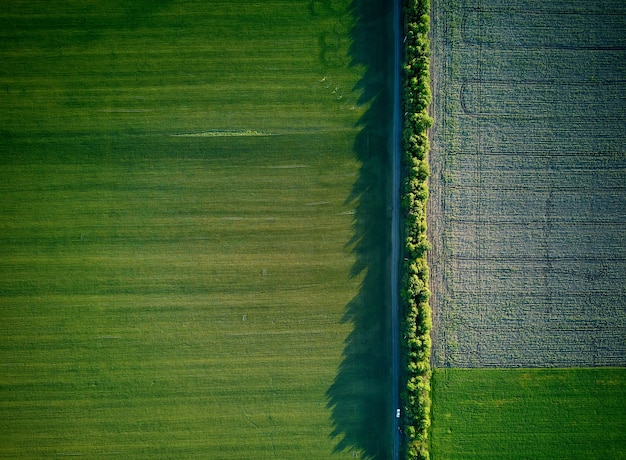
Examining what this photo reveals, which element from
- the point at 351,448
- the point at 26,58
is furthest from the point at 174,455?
the point at 26,58

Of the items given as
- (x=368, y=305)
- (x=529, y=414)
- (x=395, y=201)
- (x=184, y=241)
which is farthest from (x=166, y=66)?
(x=529, y=414)

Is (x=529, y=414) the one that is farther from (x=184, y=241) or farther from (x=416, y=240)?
(x=184, y=241)

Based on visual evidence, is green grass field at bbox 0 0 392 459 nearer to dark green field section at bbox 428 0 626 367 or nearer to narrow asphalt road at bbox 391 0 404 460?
narrow asphalt road at bbox 391 0 404 460

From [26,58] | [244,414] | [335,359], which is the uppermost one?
[26,58]

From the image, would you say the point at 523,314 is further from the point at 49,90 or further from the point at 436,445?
the point at 49,90

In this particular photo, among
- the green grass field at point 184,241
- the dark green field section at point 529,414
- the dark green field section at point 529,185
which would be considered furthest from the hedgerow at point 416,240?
the green grass field at point 184,241
